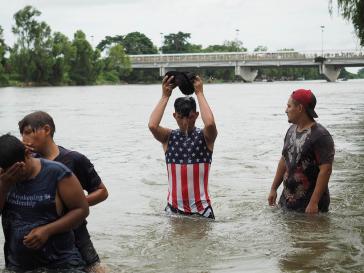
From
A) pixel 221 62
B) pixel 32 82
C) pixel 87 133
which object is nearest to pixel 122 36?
pixel 221 62

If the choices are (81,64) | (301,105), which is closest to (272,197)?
(301,105)

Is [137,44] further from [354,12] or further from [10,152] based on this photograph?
[10,152]

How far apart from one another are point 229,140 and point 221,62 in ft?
386

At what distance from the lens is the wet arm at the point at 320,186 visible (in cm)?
669

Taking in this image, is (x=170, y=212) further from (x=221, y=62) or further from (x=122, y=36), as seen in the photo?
(x=122, y=36)

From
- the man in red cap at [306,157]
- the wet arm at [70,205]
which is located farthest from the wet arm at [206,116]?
the wet arm at [70,205]

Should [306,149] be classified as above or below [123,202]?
above

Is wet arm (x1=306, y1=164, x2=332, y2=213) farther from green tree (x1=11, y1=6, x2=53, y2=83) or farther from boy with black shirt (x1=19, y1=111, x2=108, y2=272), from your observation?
green tree (x1=11, y1=6, x2=53, y2=83)

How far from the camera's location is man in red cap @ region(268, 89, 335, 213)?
22.0 feet

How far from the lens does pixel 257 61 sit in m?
134

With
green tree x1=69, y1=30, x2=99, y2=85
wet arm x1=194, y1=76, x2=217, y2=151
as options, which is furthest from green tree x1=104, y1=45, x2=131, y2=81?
wet arm x1=194, y1=76, x2=217, y2=151

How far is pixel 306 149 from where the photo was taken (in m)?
6.75

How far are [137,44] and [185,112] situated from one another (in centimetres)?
18906

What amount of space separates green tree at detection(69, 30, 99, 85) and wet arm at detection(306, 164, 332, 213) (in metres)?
121
